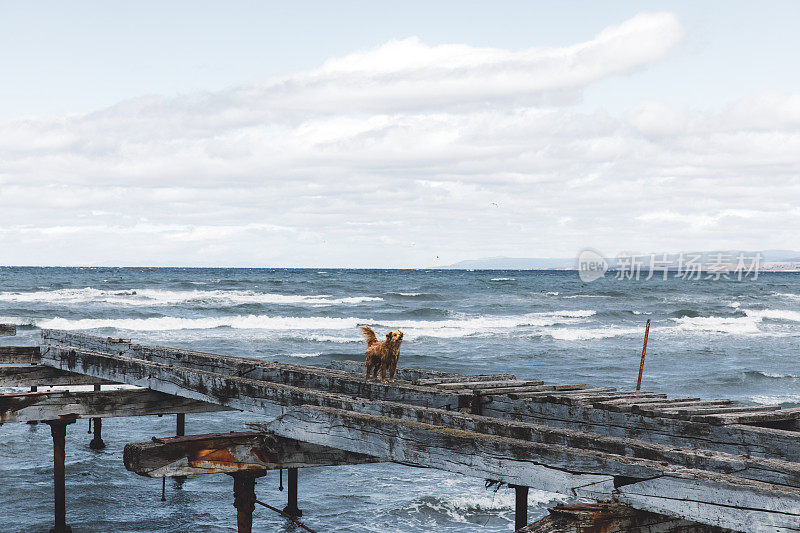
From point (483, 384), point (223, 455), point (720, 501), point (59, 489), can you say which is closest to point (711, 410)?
point (483, 384)

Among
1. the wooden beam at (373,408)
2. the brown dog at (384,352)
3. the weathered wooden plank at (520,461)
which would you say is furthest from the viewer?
the brown dog at (384,352)

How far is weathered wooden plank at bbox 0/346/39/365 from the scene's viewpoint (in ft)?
35.3

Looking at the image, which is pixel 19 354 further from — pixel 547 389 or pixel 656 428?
pixel 656 428

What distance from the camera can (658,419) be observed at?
6.16 metres

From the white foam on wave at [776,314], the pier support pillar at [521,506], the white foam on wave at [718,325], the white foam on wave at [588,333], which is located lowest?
the white foam on wave at [588,333]

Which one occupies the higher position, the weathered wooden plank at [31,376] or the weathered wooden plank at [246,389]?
the weathered wooden plank at [246,389]

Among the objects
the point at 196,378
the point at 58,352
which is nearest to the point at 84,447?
the point at 58,352

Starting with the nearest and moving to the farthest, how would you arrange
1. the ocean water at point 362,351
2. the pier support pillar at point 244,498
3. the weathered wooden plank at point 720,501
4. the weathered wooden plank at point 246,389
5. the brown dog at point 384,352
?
the weathered wooden plank at point 720,501 < the pier support pillar at point 244,498 < the weathered wooden plank at point 246,389 < the brown dog at point 384,352 < the ocean water at point 362,351

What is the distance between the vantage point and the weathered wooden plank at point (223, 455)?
212 inches

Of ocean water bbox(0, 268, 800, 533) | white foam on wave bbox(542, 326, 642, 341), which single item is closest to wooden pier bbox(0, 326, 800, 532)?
ocean water bbox(0, 268, 800, 533)

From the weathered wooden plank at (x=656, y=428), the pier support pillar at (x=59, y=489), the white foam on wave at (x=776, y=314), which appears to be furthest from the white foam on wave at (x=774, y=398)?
the white foam on wave at (x=776, y=314)

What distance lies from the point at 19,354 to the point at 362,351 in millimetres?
17726

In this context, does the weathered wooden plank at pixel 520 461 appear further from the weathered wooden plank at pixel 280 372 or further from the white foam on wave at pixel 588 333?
the white foam on wave at pixel 588 333

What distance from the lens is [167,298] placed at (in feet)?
183
